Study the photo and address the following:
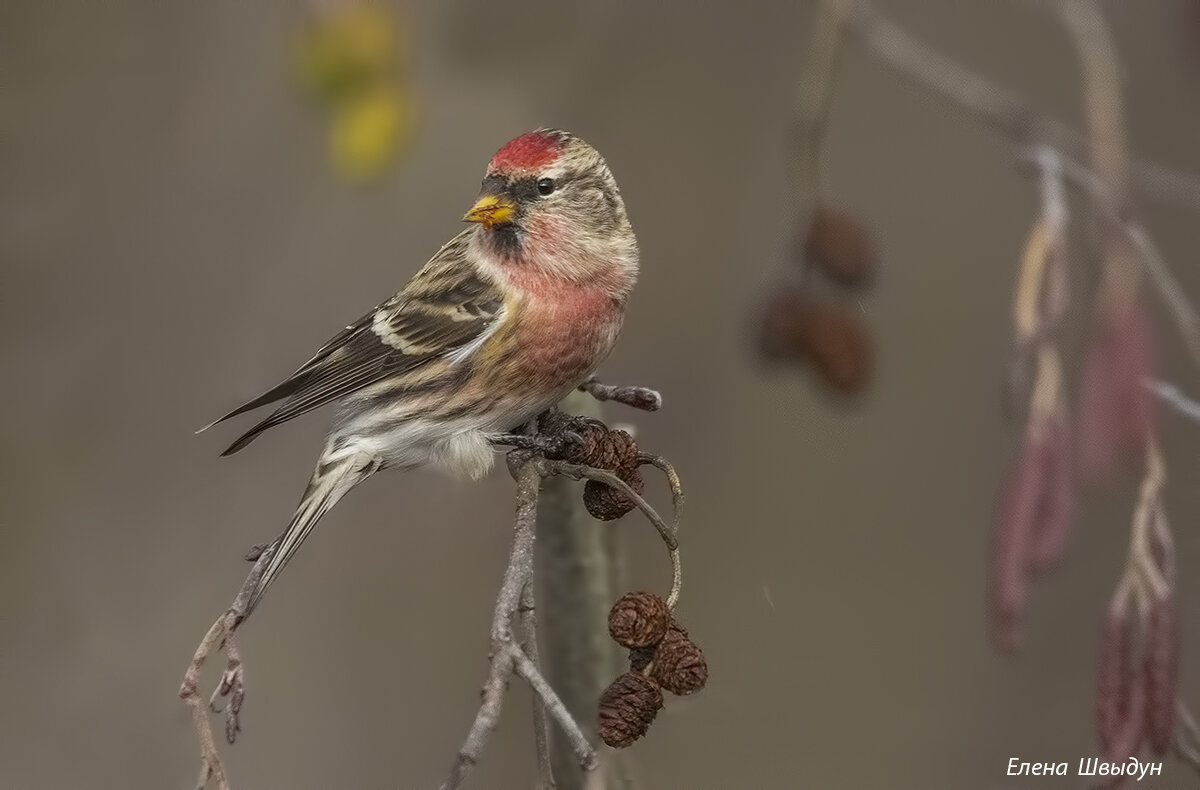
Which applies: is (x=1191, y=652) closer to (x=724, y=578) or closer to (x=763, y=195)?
(x=724, y=578)

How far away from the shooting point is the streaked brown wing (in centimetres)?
232

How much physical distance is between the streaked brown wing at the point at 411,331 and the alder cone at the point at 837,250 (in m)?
0.61

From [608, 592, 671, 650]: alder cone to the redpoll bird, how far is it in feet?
2.10

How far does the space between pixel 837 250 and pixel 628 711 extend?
30.8 inches

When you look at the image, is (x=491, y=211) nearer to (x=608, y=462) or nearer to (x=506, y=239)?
(x=506, y=239)

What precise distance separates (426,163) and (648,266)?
3.19ft

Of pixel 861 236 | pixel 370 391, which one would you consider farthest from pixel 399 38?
pixel 861 236

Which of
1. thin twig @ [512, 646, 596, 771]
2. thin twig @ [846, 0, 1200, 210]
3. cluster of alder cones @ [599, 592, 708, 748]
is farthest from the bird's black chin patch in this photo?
thin twig @ [512, 646, 596, 771]

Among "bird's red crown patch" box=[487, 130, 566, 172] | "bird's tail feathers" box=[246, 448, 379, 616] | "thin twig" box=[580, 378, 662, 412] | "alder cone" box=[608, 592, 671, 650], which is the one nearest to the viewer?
"alder cone" box=[608, 592, 671, 650]

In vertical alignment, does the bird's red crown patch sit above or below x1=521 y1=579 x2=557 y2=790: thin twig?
above

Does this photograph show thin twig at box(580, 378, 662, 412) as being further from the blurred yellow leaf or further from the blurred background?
the blurred background

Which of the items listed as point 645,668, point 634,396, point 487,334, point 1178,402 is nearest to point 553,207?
point 487,334

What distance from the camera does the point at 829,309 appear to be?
2.02m

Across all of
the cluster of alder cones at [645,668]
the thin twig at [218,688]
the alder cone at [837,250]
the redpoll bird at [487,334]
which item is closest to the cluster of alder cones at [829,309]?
the alder cone at [837,250]
